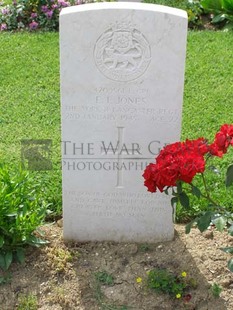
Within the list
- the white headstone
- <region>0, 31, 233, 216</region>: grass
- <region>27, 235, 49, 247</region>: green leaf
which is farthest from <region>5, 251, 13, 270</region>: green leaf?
<region>0, 31, 233, 216</region>: grass

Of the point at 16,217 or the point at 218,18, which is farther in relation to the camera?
the point at 218,18

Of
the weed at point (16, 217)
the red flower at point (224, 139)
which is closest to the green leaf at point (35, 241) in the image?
the weed at point (16, 217)

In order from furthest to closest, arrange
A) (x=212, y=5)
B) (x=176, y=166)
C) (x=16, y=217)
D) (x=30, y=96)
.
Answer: (x=212, y=5) → (x=30, y=96) → (x=16, y=217) → (x=176, y=166)

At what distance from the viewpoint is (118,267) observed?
383 cm

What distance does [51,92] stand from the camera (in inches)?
239

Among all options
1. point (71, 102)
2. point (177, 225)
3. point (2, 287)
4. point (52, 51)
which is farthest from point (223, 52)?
point (2, 287)

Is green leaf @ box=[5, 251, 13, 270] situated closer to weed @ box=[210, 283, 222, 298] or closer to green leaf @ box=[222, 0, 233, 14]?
weed @ box=[210, 283, 222, 298]

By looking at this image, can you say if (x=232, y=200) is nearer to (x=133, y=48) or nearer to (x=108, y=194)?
(x=108, y=194)

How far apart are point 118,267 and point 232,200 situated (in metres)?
1.10

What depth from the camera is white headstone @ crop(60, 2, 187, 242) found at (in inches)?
137

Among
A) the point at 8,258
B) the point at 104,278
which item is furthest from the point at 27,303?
the point at 104,278

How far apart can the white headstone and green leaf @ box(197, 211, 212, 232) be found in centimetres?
56

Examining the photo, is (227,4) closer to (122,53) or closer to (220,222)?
(122,53)

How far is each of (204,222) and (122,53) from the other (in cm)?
105
